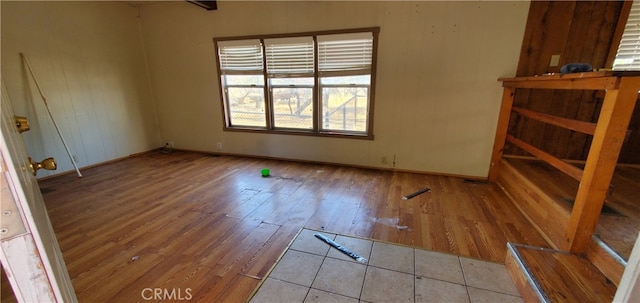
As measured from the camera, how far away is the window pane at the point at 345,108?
378 centimetres

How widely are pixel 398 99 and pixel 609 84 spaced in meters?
2.22

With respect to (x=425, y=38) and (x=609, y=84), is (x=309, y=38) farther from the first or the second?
(x=609, y=84)

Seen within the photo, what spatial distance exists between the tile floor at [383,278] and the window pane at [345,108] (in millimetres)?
2204

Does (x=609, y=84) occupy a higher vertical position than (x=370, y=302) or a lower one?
higher

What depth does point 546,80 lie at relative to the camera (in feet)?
7.01

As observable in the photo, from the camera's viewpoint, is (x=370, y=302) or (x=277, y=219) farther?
(x=277, y=219)

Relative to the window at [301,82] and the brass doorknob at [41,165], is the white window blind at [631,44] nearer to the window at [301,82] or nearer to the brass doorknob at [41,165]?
the window at [301,82]

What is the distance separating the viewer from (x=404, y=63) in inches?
136

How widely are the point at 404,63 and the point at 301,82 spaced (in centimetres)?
152

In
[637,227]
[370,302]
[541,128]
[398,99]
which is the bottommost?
[370,302]

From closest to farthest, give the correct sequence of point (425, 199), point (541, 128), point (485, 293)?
point (485, 293) → point (425, 199) → point (541, 128)

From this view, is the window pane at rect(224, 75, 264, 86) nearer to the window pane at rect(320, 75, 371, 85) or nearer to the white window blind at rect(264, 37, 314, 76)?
the white window blind at rect(264, 37, 314, 76)

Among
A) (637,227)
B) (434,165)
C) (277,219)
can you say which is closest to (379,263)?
(277,219)

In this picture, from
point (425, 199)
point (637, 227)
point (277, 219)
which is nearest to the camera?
point (637, 227)
